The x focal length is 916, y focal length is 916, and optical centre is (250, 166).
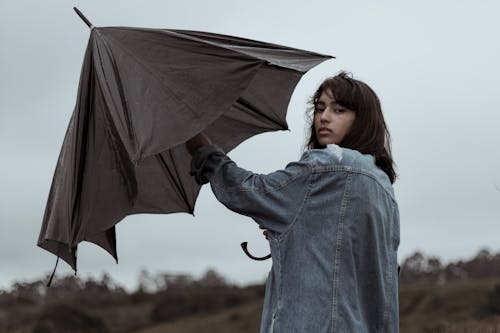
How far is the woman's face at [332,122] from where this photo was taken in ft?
13.0

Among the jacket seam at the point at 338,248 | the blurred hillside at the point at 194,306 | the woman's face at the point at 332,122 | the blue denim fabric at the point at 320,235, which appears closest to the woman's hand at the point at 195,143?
the blue denim fabric at the point at 320,235

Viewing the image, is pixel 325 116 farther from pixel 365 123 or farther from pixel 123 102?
pixel 123 102

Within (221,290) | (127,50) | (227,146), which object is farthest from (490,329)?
(221,290)

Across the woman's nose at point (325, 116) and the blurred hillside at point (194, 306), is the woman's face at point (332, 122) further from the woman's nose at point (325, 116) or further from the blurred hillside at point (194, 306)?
the blurred hillside at point (194, 306)

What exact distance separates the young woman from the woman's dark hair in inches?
6.3

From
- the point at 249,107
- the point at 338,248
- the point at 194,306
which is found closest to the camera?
the point at 338,248

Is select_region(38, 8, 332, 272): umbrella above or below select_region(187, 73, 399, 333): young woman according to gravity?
above

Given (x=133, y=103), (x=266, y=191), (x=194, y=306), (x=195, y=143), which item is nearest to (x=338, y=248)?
(x=266, y=191)

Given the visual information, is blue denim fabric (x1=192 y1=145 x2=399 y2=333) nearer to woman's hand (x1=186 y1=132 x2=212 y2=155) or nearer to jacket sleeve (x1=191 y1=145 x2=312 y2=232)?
jacket sleeve (x1=191 y1=145 x2=312 y2=232)

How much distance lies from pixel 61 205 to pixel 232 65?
3.56 ft

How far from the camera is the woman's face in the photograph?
397 centimetres

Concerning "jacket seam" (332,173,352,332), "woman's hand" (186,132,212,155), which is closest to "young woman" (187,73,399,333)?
"jacket seam" (332,173,352,332)

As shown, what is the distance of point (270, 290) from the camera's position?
3785mm

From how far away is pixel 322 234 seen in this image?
3660 mm
